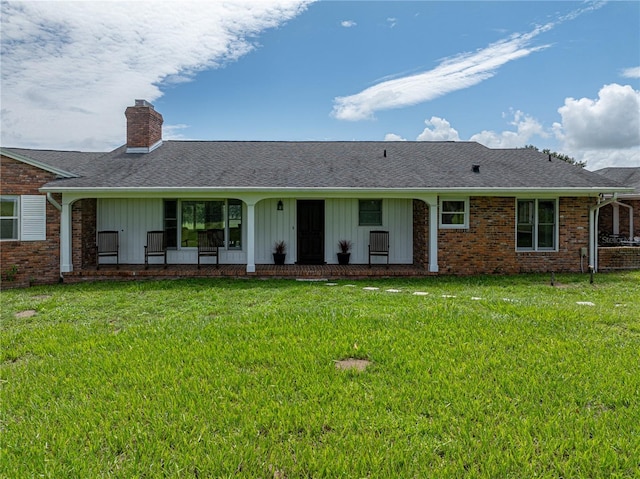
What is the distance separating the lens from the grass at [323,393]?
2.65m

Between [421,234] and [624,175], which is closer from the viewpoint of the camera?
[421,234]

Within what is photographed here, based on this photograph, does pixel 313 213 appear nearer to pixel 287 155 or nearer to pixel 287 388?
pixel 287 155

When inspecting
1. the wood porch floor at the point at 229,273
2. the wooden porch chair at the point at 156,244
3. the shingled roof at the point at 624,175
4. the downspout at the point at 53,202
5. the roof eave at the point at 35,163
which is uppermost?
the shingled roof at the point at 624,175

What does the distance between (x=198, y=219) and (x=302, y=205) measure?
10.4 ft

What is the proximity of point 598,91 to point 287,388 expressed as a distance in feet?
60.3

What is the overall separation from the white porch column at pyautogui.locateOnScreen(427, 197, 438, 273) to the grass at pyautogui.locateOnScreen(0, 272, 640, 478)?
397 cm

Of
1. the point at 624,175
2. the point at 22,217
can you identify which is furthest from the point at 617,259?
the point at 22,217

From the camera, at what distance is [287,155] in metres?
13.2

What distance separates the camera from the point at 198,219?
12117 millimetres

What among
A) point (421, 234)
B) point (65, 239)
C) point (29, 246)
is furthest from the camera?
point (421, 234)

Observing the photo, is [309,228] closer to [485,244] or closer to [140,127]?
[485,244]

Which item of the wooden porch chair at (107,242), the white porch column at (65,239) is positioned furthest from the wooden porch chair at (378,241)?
the white porch column at (65,239)

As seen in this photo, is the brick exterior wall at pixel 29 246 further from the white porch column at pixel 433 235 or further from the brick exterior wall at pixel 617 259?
the brick exterior wall at pixel 617 259

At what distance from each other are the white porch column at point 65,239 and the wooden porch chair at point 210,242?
3230 millimetres
